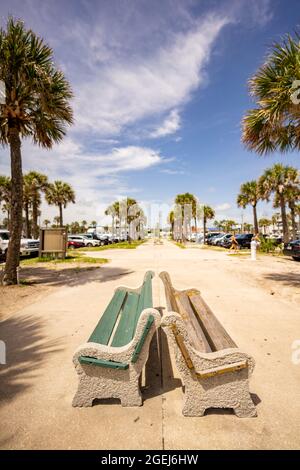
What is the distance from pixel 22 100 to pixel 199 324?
848cm

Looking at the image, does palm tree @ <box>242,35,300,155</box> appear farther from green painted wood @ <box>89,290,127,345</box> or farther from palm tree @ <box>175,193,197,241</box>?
palm tree @ <box>175,193,197,241</box>

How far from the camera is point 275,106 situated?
666 cm

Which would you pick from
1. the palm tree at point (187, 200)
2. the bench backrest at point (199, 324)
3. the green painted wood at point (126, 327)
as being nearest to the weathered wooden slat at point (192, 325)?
the bench backrest at point (199, 324)

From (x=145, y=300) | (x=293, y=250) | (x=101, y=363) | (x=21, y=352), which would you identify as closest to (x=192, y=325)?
(x=145, y=300)

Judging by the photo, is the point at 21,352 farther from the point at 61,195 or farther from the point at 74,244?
the point at 61,195

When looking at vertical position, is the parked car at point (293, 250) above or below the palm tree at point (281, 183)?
below

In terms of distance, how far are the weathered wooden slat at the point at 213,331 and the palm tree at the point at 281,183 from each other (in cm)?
2654

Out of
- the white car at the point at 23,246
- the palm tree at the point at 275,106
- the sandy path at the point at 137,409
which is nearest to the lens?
the sandy path at the point at 137,409

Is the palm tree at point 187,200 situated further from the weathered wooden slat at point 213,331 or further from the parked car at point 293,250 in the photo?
the weathered wooden slat at point 213,331

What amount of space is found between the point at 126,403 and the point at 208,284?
5.98 metres

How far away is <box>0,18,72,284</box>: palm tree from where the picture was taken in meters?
7.09

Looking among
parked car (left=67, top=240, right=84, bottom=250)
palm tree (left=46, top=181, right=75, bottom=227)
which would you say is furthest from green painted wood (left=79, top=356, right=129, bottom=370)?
palm tree (left=46, top=181, right=75, bottom=227)

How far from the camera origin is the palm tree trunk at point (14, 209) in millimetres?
7766

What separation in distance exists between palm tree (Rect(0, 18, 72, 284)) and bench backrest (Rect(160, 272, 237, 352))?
606cm
